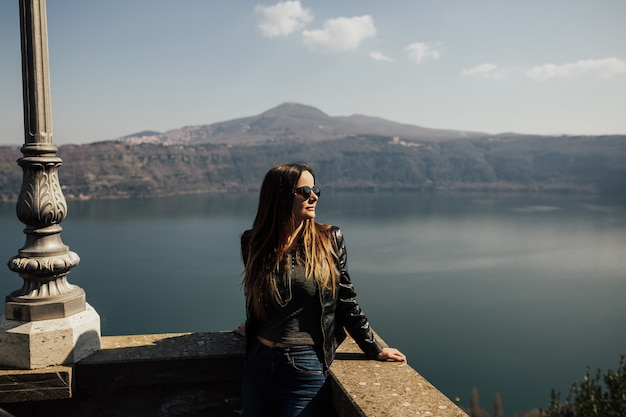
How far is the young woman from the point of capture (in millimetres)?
2053

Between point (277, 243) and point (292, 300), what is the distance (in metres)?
0.26

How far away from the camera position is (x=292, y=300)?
210 centimetres

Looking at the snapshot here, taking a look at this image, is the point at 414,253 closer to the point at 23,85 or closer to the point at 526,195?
the point at 23,85

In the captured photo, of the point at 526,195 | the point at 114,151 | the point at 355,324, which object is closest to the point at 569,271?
the point at 355,324

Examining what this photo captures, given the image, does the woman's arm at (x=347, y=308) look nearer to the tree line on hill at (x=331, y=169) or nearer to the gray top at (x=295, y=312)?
the gray top at (x=295, y=312)

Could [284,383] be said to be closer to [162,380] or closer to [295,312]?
[295,312]

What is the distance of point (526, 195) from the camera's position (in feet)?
481

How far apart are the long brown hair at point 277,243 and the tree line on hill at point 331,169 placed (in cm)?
12639

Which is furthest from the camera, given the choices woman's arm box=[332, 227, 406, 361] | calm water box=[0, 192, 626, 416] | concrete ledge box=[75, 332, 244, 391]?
calm water box=[0, 192, 626, 416]

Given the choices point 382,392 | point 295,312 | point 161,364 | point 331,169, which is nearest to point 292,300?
point 295,312

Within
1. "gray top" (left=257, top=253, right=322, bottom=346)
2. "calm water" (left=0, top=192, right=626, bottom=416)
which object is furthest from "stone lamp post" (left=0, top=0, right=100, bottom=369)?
"calm water" (left=0, top=192, right=626, bottom=416)

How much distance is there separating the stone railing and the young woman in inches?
7.9

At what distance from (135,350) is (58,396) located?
1.32ft

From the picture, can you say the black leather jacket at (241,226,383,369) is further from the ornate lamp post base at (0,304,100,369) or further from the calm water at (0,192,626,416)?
the calm water at (0,192,626,416)
